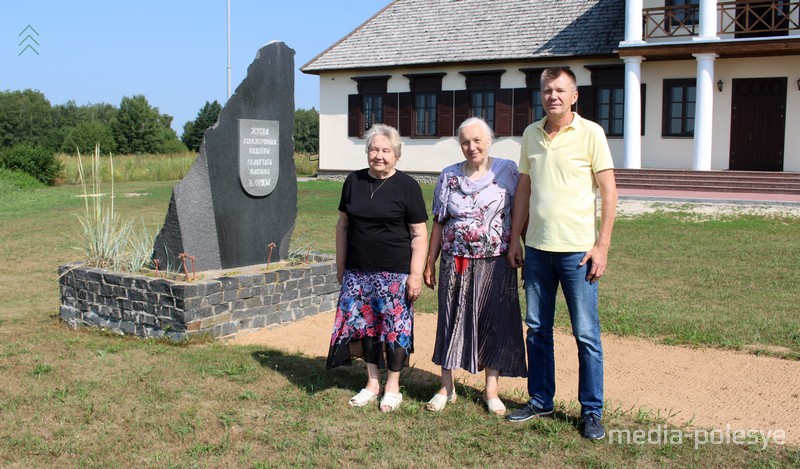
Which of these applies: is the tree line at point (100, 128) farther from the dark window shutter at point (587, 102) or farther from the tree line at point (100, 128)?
the dark window shutter at point (587, 102)

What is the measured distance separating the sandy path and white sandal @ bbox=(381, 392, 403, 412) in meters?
0.66

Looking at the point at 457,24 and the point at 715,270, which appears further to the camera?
the point at 457,24

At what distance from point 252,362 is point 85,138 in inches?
1973

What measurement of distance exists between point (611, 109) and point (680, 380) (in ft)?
57.9

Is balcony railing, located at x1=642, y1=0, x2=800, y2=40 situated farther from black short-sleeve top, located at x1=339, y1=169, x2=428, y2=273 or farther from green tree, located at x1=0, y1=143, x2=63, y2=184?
green tree, located at x1=0, y1=143, x2=63, y2=184

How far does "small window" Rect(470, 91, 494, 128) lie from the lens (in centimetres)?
2377

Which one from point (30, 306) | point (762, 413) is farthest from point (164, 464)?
point (30, 306)

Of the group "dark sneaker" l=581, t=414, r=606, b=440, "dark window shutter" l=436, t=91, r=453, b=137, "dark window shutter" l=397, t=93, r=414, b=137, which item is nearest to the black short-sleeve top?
"dark sneaker" l=581, t=414, r=606, b=440

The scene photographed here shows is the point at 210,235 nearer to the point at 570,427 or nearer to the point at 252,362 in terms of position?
the point at 252,362

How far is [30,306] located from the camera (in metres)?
7.68

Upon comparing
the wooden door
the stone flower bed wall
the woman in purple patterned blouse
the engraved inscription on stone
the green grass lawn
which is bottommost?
the green grass lawn

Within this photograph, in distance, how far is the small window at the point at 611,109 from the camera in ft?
71.3

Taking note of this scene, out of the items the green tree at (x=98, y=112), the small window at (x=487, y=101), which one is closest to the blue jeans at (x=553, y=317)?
the small window at (x=487, y=101)

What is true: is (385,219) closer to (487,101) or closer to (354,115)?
(487,101)
